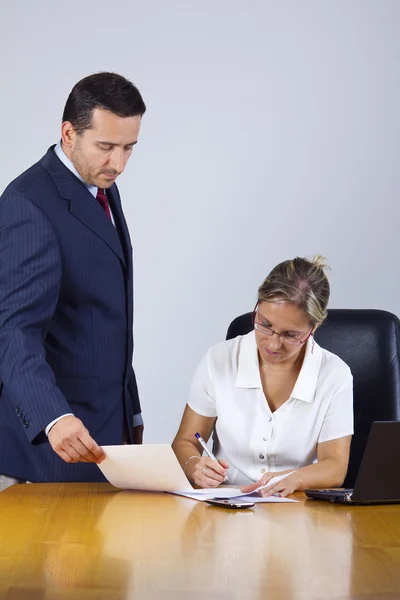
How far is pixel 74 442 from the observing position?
7.09 feet

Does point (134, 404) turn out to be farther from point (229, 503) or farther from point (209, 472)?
point (229, 503)

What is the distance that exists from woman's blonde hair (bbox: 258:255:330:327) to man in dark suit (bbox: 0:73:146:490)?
1.51 feet

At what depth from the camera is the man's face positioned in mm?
2400

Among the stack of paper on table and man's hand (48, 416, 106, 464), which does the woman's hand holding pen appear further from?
man's hand (48, 416, 106, 464)

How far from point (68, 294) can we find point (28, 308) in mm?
181

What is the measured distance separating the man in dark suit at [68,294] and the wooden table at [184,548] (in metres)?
0.17

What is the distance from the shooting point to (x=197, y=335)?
4082 millimetres

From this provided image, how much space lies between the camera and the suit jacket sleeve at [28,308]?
2230mm

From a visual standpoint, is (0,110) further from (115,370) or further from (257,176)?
(115,370)

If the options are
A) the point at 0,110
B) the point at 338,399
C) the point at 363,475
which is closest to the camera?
the point at 363,475

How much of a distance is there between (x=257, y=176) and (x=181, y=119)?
0.40 meters

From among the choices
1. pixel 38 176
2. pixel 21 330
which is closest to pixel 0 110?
pixel 38 176

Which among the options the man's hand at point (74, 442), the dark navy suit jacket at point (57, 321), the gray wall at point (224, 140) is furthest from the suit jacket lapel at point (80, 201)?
the gray wall at point (224, 140)

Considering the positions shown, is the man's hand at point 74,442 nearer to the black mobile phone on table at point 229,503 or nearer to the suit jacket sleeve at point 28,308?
the suit jacket sleeve at point 28,308
